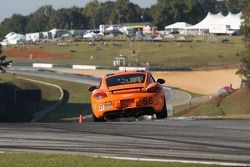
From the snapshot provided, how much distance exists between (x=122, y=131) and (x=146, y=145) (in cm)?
226

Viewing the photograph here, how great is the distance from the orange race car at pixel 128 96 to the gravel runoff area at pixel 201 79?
163 feet

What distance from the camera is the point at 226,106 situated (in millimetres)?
53812

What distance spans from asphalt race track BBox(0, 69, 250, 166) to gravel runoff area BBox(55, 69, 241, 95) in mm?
54534

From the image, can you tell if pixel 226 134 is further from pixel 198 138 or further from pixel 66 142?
pixel 66 142

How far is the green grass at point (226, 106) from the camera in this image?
49.0 meters

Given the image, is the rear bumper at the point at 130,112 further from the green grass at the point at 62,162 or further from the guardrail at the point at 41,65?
the guardrail at the point at 41,65

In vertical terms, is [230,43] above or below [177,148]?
below

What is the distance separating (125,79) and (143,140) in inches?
282

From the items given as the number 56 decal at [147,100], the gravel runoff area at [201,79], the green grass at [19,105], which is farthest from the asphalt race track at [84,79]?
the number 56 decal at [147,100]

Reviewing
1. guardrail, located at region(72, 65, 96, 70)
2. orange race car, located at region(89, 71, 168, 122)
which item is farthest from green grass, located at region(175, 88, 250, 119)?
guardrail, located at region(72, 65, 96, 70)

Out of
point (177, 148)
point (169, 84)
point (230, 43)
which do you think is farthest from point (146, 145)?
point (230, 43)

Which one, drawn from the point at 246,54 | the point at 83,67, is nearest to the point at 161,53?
the point at 83,67

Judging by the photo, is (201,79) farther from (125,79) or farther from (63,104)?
(125,79)

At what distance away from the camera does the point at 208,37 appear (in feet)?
480
